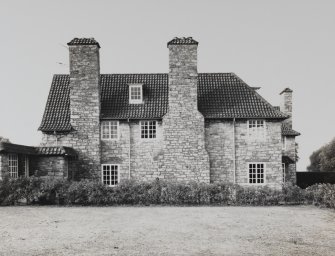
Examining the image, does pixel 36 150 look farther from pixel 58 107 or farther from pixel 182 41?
pixel 182 41

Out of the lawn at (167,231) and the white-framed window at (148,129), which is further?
the white-framed window at (148,129)

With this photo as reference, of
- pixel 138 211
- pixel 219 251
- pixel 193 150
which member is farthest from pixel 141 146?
pixel 219 251

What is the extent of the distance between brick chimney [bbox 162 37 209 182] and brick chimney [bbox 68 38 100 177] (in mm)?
4947

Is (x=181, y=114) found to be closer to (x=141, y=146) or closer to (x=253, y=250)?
(x=141, y=146)

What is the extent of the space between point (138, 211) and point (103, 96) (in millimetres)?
12043

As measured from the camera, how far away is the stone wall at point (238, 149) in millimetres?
27906

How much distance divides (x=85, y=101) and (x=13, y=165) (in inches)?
263

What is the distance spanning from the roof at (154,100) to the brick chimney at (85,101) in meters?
0.83

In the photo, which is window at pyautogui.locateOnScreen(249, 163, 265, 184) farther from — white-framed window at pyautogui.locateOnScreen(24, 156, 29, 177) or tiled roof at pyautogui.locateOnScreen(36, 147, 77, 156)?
white-framed window at pyautogui.locateOnScreen(24, 156, 29, 177)

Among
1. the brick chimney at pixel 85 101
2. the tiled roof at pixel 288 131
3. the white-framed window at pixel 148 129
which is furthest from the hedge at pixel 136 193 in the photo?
the tiled roof at pixel 288 131

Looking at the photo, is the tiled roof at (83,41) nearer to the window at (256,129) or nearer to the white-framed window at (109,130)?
the white-framed window at (109,130)

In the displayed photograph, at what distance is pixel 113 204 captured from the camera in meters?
23.3

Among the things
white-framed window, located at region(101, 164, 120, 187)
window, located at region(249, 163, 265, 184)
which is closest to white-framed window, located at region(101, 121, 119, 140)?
white-framed window, located at region(101, 164, 120, 187)

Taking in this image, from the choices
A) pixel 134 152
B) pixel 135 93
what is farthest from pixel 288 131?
pixel 134 152
